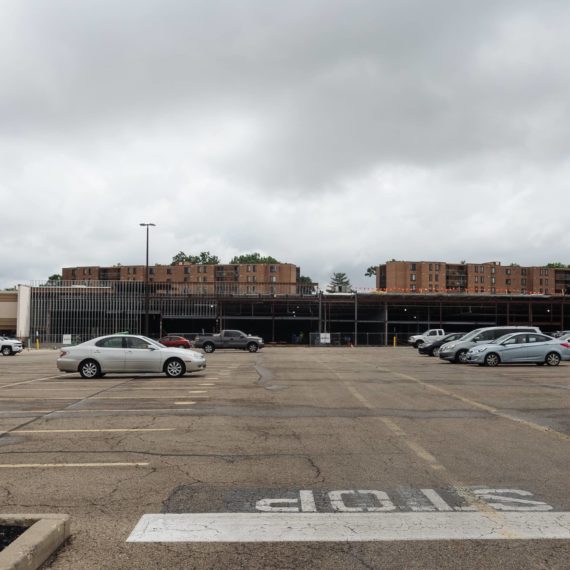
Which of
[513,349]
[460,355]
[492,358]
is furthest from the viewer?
[460,355]

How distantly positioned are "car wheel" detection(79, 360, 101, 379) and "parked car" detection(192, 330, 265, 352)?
82.1 feet

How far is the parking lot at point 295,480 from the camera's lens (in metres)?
4.63

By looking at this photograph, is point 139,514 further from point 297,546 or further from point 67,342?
point 67,342

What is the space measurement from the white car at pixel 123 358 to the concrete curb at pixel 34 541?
579 inches

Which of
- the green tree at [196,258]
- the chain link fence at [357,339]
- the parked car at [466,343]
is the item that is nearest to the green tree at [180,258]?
the green tree at [196,258]

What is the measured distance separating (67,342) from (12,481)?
53113 millimetres

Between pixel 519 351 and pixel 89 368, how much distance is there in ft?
56.6

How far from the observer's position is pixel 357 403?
13.3 metres

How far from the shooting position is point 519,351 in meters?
25.4

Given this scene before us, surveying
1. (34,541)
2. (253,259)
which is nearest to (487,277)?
(253,259)

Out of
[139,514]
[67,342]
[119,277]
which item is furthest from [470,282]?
[139,514]

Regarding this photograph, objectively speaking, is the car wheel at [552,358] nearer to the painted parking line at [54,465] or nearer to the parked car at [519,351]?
the parked car at [519,351]

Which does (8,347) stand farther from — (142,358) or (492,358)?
(492,358)

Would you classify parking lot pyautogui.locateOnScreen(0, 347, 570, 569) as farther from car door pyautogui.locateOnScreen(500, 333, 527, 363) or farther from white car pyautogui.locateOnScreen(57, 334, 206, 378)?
car door pyautogui.locateOnScreen(500, 333, 527, 363)
